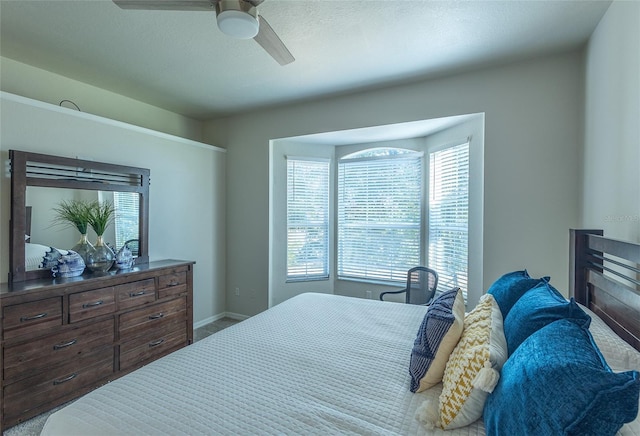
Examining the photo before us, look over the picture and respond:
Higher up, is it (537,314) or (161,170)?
(161,170)

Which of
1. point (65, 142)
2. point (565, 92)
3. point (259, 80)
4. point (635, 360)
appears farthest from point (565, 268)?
point (65, 142)

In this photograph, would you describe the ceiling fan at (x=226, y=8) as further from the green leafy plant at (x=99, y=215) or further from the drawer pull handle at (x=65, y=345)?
the drawer pull handle at (x=65, y=345)

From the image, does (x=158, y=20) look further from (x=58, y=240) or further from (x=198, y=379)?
(x=198, y=379)

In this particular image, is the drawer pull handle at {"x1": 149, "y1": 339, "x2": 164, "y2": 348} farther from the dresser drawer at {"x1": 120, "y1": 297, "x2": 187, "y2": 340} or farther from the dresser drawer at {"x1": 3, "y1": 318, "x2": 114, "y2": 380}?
the dresser drawer at {"x1": 3, "y1": 318, "x2": 114, "y2": 380}

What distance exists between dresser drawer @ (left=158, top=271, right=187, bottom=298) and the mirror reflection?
536 millimetres

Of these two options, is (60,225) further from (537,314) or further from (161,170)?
(537,314)

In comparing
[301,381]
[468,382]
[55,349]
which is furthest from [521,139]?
[55,349]

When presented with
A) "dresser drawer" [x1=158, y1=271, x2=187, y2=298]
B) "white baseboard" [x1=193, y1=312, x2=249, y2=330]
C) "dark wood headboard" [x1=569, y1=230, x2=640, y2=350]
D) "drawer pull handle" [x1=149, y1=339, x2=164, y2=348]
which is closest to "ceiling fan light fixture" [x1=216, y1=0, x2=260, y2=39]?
"dark wood headboard" [x1=569, y1=230, x2=640, y2=350]

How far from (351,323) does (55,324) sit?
2.18 metres

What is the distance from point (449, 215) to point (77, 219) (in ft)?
12.2

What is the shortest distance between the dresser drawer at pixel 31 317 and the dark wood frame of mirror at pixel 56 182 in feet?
1.28

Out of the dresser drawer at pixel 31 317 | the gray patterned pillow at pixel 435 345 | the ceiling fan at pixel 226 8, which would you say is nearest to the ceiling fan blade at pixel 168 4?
the ceiling fan at pixel 226 8

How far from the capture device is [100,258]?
270 cm

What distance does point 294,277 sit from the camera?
13.6 ft
